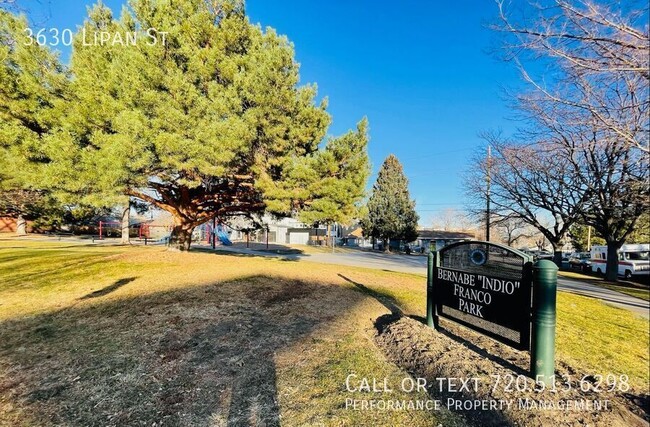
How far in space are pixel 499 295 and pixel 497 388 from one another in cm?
94

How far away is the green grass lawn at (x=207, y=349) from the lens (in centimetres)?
245

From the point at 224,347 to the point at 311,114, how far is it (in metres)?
7.33

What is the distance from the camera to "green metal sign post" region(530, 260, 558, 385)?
2723mm

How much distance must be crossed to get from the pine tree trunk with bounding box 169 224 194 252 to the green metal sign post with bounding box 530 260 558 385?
11471mm

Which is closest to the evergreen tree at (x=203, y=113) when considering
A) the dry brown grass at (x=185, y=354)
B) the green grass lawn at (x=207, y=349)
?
the green grass lawn at (x=207, y=349)

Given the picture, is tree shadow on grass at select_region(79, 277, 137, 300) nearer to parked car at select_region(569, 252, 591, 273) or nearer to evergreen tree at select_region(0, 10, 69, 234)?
evergreen tree at select_region(0, 10, 69, 234)

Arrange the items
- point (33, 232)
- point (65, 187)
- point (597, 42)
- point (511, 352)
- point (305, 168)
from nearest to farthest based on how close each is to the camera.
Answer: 1. point (597, 42)
2. point (511, 352)
3. point (65, 187)
4. point (305, 168)
5. point (33, 232)

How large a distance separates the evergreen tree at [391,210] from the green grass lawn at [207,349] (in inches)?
1111

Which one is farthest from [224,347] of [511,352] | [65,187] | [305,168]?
[65,187]

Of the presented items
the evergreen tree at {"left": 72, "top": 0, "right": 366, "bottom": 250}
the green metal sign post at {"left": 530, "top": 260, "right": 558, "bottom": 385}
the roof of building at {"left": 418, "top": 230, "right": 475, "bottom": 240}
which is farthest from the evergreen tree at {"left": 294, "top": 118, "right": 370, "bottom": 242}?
the roof of building at {"left": 418, "top": 230, "right": 475, "bottom": 240}

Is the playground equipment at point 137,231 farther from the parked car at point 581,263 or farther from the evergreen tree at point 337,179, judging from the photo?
the parked car at point 581,263

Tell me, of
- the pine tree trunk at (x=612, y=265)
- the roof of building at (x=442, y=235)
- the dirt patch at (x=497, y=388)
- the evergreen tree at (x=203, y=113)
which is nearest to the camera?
the dirt patch at (x=497, y=388)

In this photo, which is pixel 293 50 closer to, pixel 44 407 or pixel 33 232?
pixel 44 407

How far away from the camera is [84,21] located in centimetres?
944
